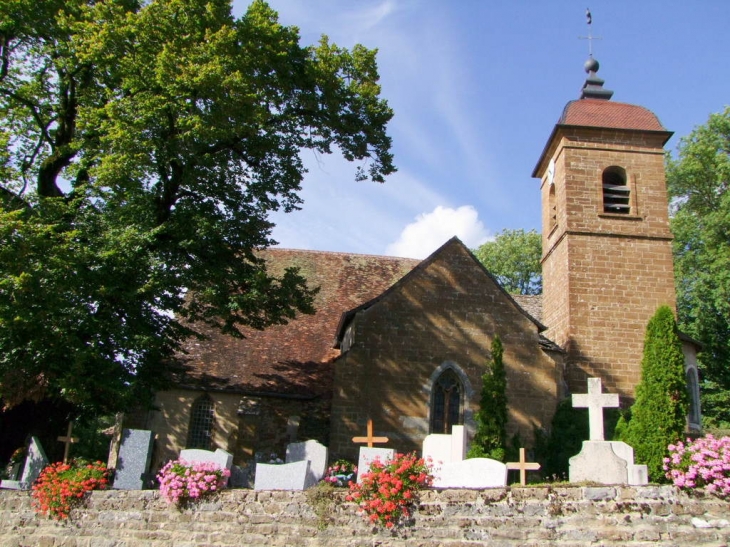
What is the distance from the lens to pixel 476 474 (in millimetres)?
10562

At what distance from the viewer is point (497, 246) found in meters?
41.7

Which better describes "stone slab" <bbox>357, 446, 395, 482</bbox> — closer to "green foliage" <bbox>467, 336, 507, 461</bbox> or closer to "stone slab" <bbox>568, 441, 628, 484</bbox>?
"stone slab" <bbox>568, 441, 628, 484</bbox>

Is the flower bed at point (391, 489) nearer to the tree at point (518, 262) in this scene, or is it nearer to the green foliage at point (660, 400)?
the green foliage at point (660, 400)

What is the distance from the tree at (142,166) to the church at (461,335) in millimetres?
2604

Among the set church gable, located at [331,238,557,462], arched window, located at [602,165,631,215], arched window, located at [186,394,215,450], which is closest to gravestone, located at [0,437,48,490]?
arched window, located at [186,394,215,450]

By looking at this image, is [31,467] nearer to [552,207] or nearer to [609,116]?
[552,207]

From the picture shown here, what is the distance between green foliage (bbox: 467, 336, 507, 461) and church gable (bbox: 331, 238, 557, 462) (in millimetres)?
989

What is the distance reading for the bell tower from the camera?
64.1 feet

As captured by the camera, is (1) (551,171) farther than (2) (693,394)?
Yes

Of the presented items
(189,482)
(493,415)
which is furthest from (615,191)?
(189,482)

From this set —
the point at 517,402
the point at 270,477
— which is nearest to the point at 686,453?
the point at 270,477

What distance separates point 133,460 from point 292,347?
8748mm

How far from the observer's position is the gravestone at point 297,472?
35.3 feet

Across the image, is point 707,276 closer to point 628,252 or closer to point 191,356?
point 628,252
